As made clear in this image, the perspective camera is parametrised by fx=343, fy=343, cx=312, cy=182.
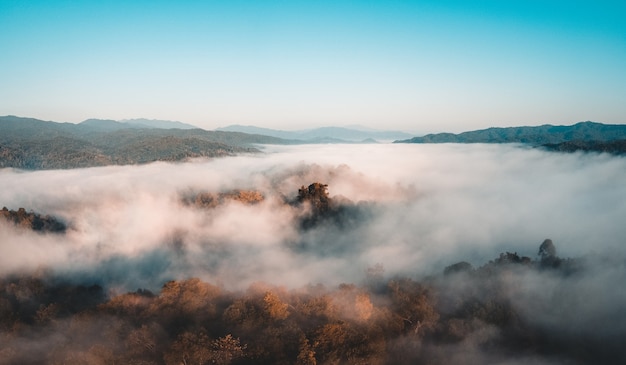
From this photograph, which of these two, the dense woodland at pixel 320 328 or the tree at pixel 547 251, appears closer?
the dense woodland at pixel 320 328

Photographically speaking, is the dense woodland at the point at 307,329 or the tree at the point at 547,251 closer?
the dense woodland at the point at 307,329

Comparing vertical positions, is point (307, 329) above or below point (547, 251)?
below

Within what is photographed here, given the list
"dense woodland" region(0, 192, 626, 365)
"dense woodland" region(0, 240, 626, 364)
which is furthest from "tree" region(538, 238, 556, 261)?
"dense woodland" region(0, 240, 626, 364)

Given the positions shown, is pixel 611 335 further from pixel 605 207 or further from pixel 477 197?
pixel 477 197

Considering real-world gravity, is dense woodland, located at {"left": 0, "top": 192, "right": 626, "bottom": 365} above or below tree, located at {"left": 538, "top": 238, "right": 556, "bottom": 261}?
below

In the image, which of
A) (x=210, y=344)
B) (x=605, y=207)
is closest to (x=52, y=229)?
(x=210, y=344)

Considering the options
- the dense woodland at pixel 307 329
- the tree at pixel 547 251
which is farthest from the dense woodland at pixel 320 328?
the tree at pixel 547 251

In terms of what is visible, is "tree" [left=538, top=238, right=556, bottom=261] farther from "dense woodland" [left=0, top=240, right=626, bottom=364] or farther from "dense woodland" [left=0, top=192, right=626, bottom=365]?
"dense woodland" [left=0, top=240, right=626, bottom=364]

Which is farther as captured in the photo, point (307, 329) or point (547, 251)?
point (547, 251)

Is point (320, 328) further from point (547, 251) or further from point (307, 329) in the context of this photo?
point (547, 251)

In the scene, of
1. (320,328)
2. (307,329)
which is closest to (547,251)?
(307,329)

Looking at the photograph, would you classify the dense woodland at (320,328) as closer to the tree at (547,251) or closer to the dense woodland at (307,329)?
the dense woodland at (307,329)

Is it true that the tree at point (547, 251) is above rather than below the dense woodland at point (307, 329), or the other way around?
above
